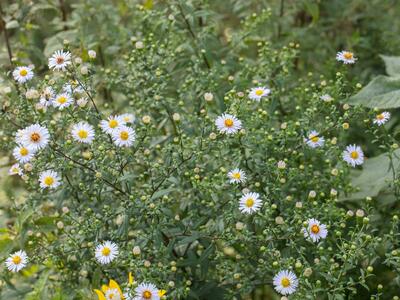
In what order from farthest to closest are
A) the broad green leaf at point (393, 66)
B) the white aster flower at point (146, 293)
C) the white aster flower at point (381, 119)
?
1. the broad green leaf at point (393, 66)
2. the white aster flower at point (381, 119)
3. the white aster flower at point (146, 293)

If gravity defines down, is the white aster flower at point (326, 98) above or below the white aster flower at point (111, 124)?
above

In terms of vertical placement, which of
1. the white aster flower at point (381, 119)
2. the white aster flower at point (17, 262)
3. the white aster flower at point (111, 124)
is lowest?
the white aster flower at point (17, 262)

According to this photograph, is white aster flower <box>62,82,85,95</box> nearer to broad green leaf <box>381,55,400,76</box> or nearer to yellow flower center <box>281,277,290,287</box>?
yellow flower center <box>281,277,290,287</box>

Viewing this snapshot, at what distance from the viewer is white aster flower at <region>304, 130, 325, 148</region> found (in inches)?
63.5

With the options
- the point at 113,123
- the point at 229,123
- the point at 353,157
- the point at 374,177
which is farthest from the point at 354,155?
the point at 113,123

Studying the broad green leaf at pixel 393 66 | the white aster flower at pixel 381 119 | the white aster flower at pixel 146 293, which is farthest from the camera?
the broad green leaf at pixel 393 66

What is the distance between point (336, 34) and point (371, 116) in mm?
1296

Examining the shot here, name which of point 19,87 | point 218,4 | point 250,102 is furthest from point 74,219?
point 218,4

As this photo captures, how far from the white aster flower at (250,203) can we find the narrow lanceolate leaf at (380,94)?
0.41 meters

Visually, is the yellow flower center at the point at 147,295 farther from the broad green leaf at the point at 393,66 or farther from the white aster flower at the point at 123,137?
the broad green leaf at the point at 393,66

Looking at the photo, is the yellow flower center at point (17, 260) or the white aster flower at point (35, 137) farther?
the yellow flower center at point (17, 260)

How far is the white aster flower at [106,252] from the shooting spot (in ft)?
4.68

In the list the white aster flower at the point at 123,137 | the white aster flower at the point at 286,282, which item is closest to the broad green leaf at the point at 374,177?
the white aster flower at the point at 286,282

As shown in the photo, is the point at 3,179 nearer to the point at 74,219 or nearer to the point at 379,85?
the point at 74,219
